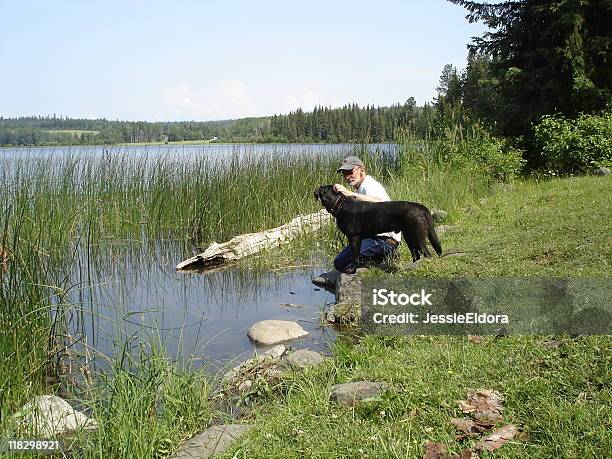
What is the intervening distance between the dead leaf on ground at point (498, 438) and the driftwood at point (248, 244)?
6343 mm

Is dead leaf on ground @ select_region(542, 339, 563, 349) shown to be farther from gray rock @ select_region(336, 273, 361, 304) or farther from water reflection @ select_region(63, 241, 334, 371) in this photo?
gray rock @ select_region(336, 273, 361, 304)

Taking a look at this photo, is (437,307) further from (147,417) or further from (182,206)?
(182,206)

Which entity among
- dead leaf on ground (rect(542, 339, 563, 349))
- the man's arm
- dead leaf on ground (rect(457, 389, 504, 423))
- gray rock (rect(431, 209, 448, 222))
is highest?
the man's arm

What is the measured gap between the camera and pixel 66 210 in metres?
7.99

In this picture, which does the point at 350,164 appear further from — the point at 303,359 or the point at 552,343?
the point at 552,343

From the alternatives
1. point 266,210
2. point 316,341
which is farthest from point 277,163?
point 316,341

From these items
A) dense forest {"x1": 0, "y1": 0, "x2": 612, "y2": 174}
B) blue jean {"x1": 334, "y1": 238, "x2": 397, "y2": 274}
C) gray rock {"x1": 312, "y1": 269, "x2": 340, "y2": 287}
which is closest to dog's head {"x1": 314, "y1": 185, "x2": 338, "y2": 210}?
blue jean {"x1": 334, "y1": 238, "x2": 397, "y2": 274}

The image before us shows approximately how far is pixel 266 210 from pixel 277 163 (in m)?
1.78

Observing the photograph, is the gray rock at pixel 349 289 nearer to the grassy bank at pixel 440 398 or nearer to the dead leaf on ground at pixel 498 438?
the grassy bank at pixel 440 398

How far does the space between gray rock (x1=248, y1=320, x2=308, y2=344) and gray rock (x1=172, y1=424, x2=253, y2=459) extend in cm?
202

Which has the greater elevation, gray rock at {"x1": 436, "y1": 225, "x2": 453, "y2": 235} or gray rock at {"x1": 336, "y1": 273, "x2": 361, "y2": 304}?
gray rock at {"x1": 436, "y1": 225, "x2": 453, "y2": 235}

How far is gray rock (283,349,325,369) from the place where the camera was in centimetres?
420

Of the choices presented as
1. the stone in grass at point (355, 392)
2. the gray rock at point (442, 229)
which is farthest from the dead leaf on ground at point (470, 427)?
the gray rock at point (442, 229)

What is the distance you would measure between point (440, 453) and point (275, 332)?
302 centimetres
